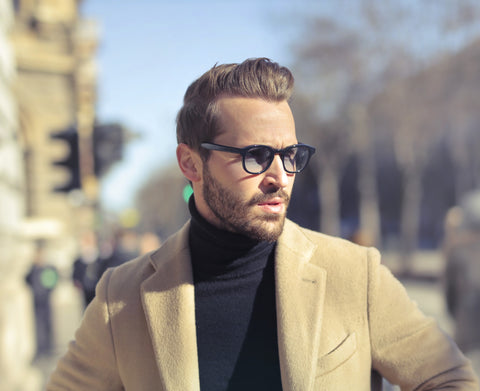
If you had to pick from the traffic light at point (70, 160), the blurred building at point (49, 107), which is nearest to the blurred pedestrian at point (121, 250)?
the traffic light at point (70, 160)

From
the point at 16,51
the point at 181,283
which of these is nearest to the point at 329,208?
the point at 16,51

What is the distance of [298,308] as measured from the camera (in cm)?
183

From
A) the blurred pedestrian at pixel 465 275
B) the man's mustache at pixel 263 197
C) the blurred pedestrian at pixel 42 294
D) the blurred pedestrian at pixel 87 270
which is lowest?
the blurred pedestrian at pixel 42 294

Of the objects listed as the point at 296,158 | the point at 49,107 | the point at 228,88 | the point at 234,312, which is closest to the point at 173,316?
the point at 234,312

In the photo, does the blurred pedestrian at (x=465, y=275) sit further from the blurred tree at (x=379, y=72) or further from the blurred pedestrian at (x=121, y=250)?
the blurred tree at (x=379, y=72)

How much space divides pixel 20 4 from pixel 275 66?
1602cm

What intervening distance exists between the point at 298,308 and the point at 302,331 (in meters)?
0.07

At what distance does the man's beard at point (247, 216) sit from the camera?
5.90ft

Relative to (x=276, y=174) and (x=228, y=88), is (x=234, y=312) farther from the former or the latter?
(x=228, y=88)

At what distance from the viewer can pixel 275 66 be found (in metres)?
1.90

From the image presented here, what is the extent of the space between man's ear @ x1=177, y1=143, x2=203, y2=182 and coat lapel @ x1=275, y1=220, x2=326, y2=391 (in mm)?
358

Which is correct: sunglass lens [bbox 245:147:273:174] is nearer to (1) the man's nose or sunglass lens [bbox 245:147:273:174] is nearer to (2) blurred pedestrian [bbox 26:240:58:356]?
(1) the man's nose

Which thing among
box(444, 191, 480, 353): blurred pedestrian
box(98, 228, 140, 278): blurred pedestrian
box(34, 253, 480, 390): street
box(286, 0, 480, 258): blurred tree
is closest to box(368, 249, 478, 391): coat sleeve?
box(444, 191, 480, 353): blurred pedestrian

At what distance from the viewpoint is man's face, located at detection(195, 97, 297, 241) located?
5.89 feet
